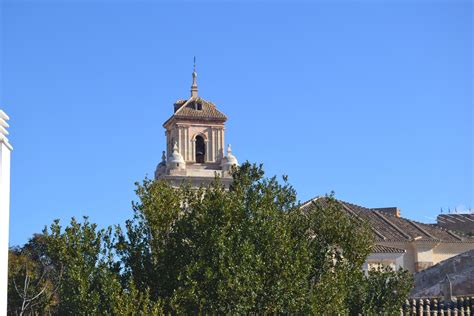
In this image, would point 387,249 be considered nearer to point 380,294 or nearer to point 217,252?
point 380,294

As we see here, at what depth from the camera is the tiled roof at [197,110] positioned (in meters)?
52.6

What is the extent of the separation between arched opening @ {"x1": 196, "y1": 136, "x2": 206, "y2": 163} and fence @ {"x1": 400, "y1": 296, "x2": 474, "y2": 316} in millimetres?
32048

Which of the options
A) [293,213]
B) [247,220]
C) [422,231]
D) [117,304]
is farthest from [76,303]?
[422,231]

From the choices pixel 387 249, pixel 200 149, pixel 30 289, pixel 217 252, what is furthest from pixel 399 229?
pixel 217 252

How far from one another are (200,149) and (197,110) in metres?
2.25

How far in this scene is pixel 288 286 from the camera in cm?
1625

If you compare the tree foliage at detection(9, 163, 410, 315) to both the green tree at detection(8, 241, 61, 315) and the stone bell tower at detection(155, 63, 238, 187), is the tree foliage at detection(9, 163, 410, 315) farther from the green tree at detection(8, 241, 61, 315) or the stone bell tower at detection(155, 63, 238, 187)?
the stone bell tower at detection(155, 63, 238, 187)

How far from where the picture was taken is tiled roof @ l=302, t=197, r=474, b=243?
37.8 metres

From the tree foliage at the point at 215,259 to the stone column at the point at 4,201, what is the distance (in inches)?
303

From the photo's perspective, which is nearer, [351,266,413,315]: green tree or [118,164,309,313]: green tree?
[118,164,309,313]: green tree

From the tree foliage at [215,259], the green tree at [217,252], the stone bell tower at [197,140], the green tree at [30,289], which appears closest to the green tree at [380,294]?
the tree foliage at [215,259]

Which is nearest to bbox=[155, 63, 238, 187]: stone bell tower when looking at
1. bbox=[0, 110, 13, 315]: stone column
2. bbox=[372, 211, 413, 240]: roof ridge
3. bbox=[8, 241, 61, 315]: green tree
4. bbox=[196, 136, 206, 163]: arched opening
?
bbox=[196, 136, 206, 163]: arched opening

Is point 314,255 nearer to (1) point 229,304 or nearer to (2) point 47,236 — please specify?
(1) point 229,304

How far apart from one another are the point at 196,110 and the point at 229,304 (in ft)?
124
